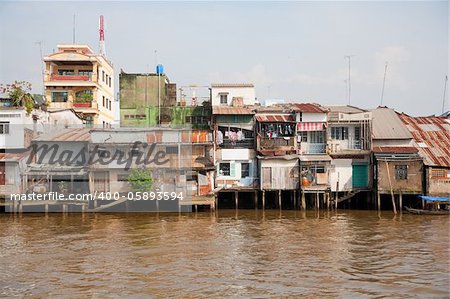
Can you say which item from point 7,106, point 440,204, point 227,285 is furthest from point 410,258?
point 7,106

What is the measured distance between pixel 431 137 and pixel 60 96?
34.5 metres

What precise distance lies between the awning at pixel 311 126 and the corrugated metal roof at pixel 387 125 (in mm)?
3961

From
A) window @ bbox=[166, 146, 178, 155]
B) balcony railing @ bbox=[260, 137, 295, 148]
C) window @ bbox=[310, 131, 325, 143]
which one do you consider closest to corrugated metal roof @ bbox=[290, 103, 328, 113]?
window @ bbox=[310, 131, 325, 143]

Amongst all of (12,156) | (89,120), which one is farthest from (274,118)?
(89,120)

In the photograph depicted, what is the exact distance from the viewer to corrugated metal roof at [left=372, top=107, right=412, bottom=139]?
3707 centimetres

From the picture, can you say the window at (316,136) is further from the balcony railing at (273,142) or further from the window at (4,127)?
the window at (4,127)

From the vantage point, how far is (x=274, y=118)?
36969 millimetres

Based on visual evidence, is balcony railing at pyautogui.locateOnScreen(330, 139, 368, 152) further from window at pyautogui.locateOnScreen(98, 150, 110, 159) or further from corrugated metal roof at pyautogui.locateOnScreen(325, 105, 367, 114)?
window at pyautogui.locateOnScreen(98, 150, 110, 159)

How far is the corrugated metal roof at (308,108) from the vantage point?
36906 mm

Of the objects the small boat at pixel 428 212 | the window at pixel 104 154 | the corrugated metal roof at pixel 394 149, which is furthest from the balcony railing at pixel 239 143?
the small boat at pixel 428 212

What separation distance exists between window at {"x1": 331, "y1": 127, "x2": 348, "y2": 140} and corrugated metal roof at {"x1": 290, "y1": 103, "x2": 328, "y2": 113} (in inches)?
70.7

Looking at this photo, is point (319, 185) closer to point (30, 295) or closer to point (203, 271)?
point (203, 271)

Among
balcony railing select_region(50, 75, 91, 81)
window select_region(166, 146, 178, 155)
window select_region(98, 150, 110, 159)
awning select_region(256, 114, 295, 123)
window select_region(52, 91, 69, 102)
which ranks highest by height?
balcony railing select_region(50, 75, 91, 81)

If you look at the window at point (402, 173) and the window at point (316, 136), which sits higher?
the window at point (316, 136)
